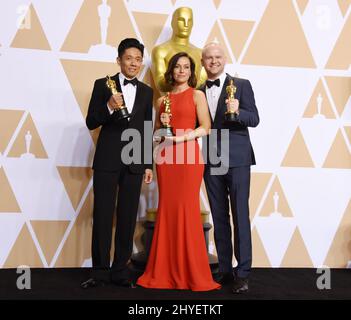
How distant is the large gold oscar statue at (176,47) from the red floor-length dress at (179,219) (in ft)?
1.72

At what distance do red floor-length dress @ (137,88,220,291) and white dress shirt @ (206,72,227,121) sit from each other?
151 mm

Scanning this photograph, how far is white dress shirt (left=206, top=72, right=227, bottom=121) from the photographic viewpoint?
2.81 meters

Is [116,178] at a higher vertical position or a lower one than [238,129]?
lower

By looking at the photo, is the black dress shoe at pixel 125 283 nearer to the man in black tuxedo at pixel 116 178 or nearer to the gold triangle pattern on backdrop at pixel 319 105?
the man in black tuxedo at pixel 116 178

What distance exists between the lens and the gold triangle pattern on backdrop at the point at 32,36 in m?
3.33

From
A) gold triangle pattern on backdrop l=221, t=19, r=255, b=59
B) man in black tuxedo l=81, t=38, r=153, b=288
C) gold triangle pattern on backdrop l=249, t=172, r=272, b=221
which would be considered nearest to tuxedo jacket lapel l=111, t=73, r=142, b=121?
man in black tuxedo l=81, t=38, r=153, b=288

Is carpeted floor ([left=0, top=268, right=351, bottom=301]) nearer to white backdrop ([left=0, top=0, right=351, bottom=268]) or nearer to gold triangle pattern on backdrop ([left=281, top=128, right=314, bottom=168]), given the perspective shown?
white backdrop ([left=0, top=0, right=351, bottom=268])

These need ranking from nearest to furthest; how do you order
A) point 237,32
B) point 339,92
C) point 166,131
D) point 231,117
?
point 231,117
point 166,131
point 237,32
point 339,92

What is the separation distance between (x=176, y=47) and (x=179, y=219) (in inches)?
50.3

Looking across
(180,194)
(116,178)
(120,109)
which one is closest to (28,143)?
(116,178)

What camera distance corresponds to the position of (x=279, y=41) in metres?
3.61

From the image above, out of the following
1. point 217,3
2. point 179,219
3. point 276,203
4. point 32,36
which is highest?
point 217,3

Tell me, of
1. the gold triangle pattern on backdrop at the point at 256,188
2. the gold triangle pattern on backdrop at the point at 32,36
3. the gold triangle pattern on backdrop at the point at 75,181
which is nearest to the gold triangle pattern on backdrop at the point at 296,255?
the gold triangle pattern on backdrop at the point at 256,188

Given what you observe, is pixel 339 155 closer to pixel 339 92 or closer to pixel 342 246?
pixel 339 92
